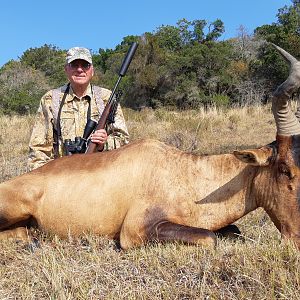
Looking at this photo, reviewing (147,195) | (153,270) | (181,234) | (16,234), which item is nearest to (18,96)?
(16,234)

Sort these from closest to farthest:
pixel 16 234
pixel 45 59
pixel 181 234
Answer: pixel 181 234
pixel 16 234
pixel 45 59

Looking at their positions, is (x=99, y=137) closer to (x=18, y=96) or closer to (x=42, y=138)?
(x=42, y=138)

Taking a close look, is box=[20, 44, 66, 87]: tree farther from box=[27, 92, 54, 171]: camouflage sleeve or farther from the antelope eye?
the antelope eye

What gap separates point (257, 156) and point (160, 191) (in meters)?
0.97

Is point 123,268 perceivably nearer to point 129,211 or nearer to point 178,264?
point 178,264

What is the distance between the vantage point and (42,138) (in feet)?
21.9

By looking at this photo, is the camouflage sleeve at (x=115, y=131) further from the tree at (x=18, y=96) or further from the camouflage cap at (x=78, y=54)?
the tree at (x=18, y=96)

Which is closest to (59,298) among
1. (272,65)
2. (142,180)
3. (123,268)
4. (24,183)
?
(123,268)

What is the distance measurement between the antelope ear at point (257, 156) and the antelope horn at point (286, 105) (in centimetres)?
22

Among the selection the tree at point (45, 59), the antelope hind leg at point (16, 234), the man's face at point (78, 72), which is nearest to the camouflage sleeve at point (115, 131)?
the man's face at point (78, 72)

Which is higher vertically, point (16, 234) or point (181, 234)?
point (181, 234)

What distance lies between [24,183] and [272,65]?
80.8 feet

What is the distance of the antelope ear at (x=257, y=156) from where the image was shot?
433 centimetres

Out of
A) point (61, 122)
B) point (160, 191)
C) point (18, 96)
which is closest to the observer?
point (160, 191)
